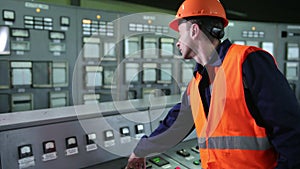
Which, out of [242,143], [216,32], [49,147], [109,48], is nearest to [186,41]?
[216,32]

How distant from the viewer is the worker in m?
0.77

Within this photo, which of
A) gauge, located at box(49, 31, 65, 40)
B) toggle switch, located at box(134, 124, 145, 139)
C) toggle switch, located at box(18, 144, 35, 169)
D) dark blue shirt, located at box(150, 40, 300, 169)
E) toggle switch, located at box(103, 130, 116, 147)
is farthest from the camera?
gauge, located at box(49, 31, 65, 40)

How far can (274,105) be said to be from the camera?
766mm

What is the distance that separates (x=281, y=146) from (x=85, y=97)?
1970mm

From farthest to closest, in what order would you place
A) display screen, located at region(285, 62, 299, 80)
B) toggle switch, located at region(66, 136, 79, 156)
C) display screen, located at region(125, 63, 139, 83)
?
display screen, located at region(285, 62, 299, 80) < display screen, located at region(125, 63, 139, 83) < toggle switch, located at region(66, 136, 79, 156)

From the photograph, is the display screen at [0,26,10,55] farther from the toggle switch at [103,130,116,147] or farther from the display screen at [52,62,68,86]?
the toggle switch at [103,130,116,147]

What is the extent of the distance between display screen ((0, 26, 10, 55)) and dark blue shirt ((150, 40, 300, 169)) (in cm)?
192

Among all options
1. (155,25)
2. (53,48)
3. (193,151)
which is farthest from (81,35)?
(193,151)

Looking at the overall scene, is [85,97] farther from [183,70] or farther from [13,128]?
[13,128]

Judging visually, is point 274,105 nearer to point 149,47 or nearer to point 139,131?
point 139,131

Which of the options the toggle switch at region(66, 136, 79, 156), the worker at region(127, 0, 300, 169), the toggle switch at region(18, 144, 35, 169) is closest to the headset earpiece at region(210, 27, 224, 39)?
the worker at region(127, 0, 300, 169)

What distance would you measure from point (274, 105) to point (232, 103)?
13cm

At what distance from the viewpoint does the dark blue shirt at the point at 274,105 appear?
29.9 inches

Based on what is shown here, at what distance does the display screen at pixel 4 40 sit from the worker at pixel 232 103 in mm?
1559
